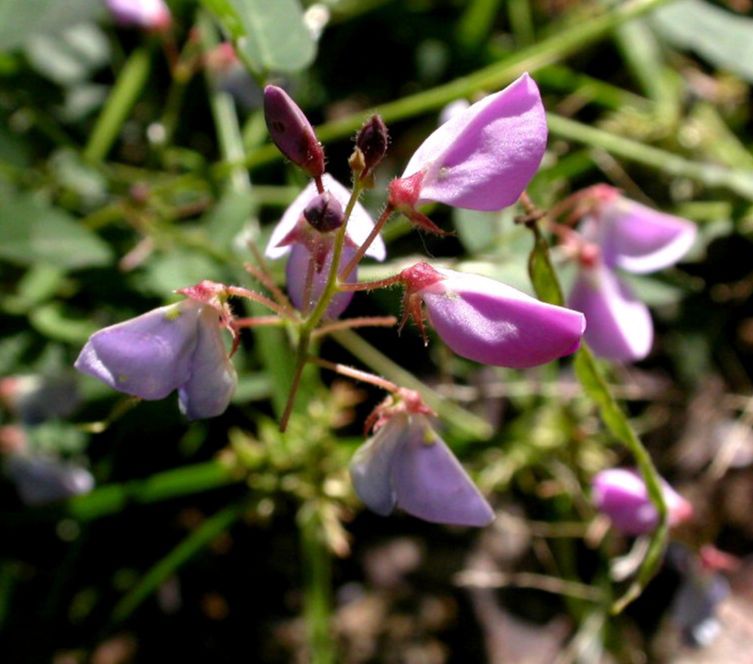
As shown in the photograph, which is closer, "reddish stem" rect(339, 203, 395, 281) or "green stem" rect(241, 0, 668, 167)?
"reddish stem" rect(339, 203, 395, 281)

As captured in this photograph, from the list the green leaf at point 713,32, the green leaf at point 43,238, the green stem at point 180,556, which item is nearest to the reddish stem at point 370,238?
the green leaf at point 43,238

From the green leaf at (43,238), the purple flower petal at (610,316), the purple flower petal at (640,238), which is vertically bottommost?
the purple flower petal at (610,316)

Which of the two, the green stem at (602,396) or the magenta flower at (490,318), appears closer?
the magenta flower at (490,318)

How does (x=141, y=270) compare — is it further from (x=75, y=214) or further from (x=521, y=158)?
(x=521, y=158)

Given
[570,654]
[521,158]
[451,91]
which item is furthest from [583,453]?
[521,158]

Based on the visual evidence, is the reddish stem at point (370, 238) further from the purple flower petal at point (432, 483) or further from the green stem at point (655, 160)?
the green stem at point (655, 160)

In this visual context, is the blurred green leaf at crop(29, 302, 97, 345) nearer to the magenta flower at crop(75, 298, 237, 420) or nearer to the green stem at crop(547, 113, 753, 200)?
the magenta flower at crop(75, 298, 237, 420)

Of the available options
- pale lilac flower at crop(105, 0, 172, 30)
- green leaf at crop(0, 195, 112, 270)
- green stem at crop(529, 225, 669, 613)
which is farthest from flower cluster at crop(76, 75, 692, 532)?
pale lilac flower at crop(105, 0, 172, 30)
